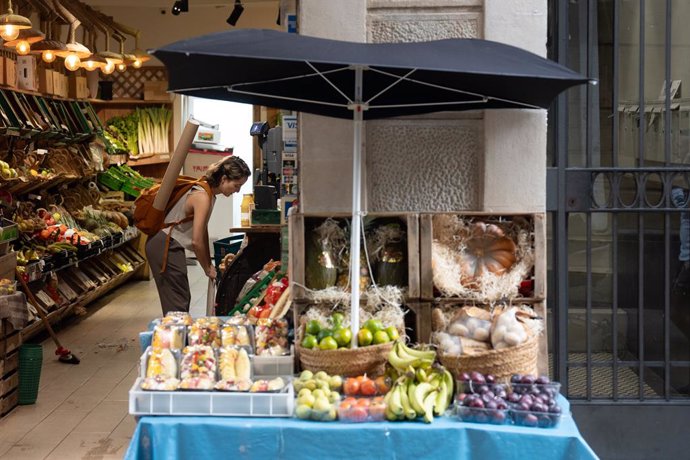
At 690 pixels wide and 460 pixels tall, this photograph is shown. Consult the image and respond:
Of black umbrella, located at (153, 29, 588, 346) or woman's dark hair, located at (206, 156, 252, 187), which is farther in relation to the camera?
woman's dark hair, located at (206, 156, 252, 187)

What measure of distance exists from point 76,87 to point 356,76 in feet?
31.5

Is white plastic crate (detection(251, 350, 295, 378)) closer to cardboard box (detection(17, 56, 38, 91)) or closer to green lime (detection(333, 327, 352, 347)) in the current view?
green lime (detection(333, 327, 352, 347))

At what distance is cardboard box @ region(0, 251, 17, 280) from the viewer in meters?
7.05

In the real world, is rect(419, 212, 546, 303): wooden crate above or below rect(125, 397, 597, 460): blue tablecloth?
above

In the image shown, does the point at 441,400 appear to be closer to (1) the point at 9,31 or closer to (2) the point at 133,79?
(1) the point at 9,31

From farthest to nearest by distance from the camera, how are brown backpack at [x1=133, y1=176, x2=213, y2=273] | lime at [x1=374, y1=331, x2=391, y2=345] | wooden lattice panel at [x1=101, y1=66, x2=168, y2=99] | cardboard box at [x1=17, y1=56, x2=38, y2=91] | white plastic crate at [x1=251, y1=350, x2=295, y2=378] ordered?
wooden lattice panel at [x1=101, y1=66, x2=168, y2=99] < cardboard box at [x1=17, y1=56, x2=38, y2=91] < brown backpack at [x1=133, y1=176, x2=213, y2=273] < white plastic crate at [x1=251, y1=350, x2=295, y2=378] < lime at [x1=374, y1=331, x2=391, y2=345]

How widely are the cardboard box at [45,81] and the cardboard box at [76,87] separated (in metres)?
1.28

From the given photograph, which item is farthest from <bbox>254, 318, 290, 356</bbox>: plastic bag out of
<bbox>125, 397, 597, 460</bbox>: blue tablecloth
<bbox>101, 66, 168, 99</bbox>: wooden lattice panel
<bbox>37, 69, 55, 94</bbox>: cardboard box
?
Answer: <bbox>101, 66, 168, 99</bbox>: wooden lattice panel

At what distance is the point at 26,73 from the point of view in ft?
34.2

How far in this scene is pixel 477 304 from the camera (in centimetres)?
433

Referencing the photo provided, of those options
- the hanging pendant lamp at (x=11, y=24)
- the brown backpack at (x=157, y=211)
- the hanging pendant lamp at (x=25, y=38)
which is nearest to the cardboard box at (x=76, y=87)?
the hanging pendant lamp at (x=25, y=38)

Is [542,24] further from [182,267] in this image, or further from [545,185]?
[182,267]

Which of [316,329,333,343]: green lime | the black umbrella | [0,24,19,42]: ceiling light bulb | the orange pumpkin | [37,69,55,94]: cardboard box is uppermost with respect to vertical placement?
[37,69,55,94]: cardboard box

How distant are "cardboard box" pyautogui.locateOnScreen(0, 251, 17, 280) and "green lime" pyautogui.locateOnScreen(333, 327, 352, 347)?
378cm
